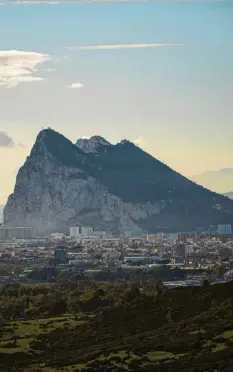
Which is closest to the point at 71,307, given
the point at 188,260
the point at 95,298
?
the point at 95,298

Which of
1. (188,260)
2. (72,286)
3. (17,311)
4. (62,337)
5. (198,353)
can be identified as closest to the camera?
(198,353)

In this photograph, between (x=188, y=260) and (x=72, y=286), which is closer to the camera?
(x=72, y=286)

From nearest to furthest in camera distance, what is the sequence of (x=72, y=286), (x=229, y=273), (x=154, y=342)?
1. (x=154, y=342)
2. (x=72, y=286)
3. (x=229, y=273)

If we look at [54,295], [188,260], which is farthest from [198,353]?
[188,260]

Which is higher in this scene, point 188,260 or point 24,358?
point 188,260

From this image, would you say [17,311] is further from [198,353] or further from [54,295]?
[198,353]

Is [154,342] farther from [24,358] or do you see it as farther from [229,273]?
[229,273]
